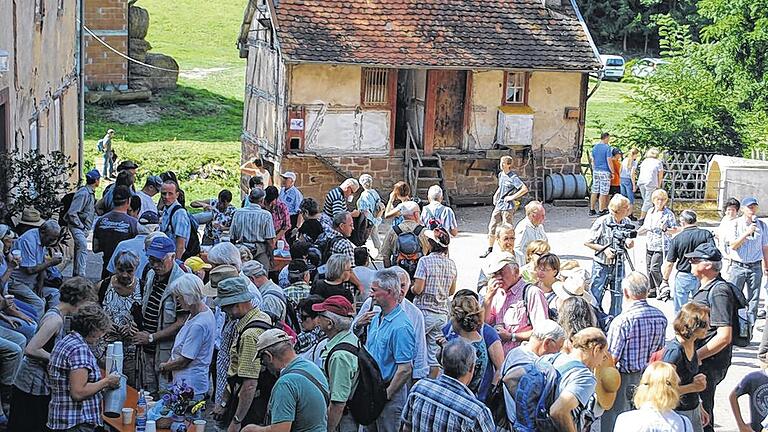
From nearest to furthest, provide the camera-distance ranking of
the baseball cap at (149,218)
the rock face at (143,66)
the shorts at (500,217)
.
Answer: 1. the baseball cap at (149,218)
2. the shorts at (500,217)
3. the rock face at (143,66)

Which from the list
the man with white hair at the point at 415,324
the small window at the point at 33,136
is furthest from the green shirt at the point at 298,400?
the small window at the point at 33,136

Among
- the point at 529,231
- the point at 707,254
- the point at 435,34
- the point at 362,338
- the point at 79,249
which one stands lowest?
the point at 79,249

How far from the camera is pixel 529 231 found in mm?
12656

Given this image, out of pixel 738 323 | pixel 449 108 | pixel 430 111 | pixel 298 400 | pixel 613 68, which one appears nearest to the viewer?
pixel 298 400

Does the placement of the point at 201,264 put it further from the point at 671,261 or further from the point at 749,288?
the point at 749,288

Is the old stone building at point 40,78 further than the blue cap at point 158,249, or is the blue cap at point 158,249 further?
the old stone building at point 40,78

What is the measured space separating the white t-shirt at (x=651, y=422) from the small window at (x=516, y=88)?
58.6 feet

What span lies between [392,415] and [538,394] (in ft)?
4.30

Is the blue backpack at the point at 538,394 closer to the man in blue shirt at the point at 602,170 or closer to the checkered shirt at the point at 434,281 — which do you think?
the checkered shirt at the point at 434,281

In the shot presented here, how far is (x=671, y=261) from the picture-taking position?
40.1 feet

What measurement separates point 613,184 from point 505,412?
577 inches

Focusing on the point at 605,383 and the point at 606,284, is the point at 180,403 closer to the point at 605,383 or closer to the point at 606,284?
the point at 605,383

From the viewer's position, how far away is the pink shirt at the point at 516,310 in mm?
9266

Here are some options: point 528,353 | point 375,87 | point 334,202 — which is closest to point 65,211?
point 334,202
